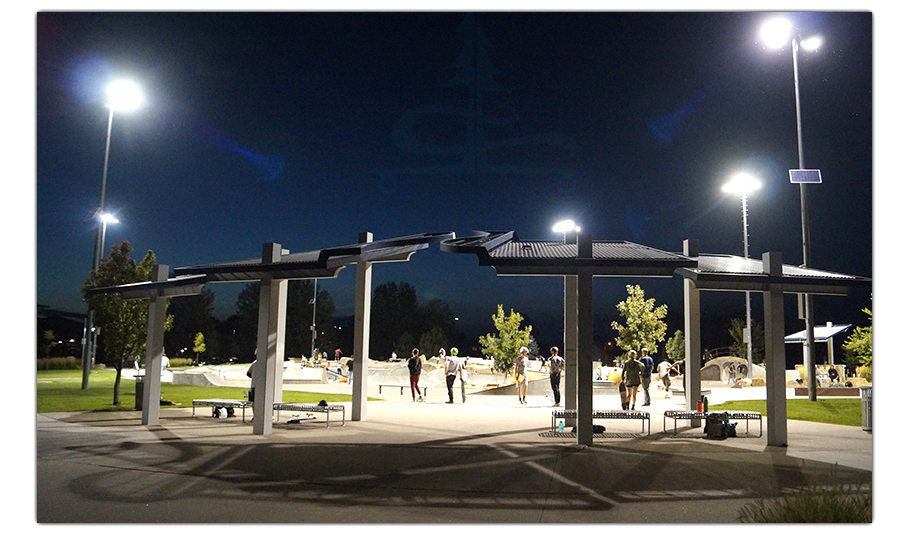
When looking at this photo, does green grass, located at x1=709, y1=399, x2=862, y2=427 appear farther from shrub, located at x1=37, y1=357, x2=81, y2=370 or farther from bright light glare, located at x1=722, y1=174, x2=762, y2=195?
Answer: shrub, located at x1=37, y1=357, x2=81, y2=370

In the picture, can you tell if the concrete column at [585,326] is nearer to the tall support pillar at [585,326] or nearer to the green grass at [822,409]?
the tall support pillar at [585,326]

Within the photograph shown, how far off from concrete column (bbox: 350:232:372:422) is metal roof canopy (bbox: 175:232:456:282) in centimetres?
48

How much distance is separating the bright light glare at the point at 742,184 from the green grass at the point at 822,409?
533 centimetres

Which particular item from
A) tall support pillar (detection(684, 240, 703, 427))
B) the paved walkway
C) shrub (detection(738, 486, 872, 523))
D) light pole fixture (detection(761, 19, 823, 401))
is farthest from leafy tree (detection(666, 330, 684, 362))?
shrub (detection(738, 486, 872, 523))

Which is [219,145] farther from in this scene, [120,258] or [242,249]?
[242,249]

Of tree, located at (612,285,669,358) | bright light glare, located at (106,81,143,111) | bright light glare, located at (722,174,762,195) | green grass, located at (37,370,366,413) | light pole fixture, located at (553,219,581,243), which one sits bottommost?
green grass, located at (37,370,366,413)

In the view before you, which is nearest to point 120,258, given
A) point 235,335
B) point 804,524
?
point 804,524

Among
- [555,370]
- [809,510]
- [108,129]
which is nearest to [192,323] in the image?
[108,129]

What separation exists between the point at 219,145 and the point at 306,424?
12.9 metres

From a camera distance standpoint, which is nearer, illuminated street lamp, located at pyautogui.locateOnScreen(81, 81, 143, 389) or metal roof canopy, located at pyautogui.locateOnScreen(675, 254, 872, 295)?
metal roof canopy, located at pyautogui.locateOnScreen(675, 254, 872, 295)

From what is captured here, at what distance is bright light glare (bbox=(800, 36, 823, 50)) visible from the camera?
8.86 metres

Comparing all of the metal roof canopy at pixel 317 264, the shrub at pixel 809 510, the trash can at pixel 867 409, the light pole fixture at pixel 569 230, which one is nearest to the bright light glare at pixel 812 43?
the light pole fixture at pixel 569 230

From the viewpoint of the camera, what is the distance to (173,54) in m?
10.2

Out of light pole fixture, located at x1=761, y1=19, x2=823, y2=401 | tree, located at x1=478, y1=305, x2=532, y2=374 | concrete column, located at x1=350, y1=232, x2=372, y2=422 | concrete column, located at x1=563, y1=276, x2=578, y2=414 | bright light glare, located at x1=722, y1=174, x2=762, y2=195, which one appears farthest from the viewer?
tree, located at x1=478, y1=305, x2=532, y2=374
